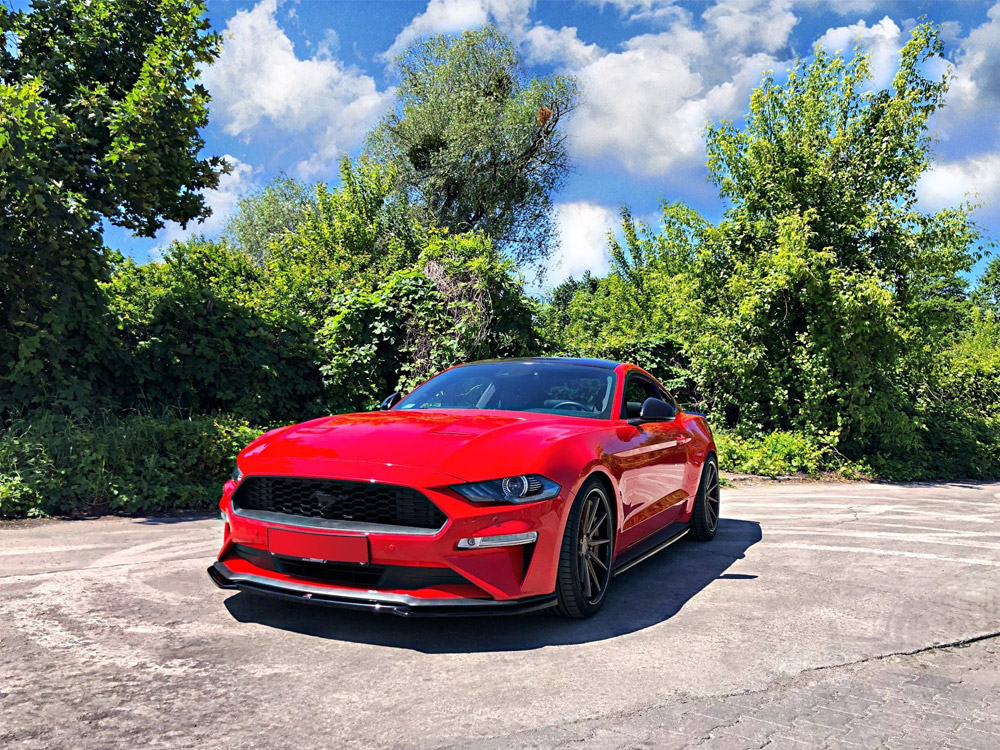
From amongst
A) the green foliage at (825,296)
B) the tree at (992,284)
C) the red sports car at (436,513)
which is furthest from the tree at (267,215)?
the tree at (992,284)

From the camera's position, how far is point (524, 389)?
→ 543cm

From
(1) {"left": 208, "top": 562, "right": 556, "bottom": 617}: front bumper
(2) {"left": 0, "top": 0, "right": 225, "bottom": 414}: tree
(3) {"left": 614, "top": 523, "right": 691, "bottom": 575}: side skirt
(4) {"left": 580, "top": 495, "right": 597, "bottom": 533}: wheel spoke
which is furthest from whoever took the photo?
(2) {"left": 0, "top": 0, "right": 225, "bottom": 414}: tree

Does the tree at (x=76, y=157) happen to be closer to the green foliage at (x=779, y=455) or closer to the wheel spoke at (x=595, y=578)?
the wheel spoke at (x=595, y=578)

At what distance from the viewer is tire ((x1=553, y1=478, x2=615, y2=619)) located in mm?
3949

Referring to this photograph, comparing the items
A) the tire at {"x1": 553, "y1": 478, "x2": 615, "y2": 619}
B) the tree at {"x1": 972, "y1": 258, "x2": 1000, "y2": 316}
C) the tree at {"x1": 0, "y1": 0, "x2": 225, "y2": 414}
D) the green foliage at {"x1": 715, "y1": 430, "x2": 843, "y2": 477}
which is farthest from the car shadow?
the tree at {"x1": 972, "y1": 258, "x2": 1000, "y2": 316}

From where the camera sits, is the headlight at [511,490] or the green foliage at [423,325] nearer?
the headlight at [511,490]

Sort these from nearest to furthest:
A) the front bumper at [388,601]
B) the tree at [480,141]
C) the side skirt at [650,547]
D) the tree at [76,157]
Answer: the front bumper at [388,601], the side skirt at [650,547], the tree at [76,157], the tree at [480,141]

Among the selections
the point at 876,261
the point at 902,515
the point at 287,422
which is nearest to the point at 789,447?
the point at 876,261

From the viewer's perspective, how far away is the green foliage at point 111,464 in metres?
7.16

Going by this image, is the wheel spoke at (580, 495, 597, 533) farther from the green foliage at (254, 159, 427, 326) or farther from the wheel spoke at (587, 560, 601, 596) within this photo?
the green foliage at (254, 159, 427, 326)

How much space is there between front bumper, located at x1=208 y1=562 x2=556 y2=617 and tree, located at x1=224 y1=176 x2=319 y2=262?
30.2m

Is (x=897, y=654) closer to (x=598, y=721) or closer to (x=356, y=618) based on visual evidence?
(x=598, y=721)

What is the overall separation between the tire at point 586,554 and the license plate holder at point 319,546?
1009 mm

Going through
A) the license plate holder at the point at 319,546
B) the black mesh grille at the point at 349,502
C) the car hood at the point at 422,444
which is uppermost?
the car hood at the point at 422,444
